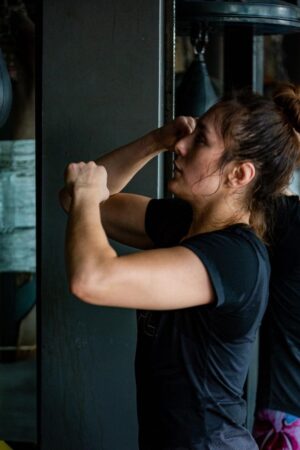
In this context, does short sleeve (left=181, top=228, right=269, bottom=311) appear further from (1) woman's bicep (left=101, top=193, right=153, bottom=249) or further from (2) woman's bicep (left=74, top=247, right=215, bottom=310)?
(1) woman's bicep (left=101, top=193, right=153, bottom=249)

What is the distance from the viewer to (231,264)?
127 centimetres

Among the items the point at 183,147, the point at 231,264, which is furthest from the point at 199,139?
the point at 231,264

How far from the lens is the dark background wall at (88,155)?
70.4 inches

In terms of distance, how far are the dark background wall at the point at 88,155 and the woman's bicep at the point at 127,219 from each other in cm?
10

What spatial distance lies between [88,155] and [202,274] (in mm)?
641

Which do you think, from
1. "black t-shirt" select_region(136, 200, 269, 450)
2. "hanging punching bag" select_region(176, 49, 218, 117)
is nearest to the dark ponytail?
"black t-shirt" select_region(136, 200, 269, 450)

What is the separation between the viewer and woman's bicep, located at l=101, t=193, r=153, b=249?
1.66 metres

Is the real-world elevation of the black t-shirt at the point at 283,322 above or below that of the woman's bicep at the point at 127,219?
below

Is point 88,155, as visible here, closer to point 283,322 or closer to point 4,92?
point 4,92

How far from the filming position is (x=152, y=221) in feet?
5.39

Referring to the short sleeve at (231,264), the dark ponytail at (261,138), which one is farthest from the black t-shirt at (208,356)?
the dark ponytail at (261,138)

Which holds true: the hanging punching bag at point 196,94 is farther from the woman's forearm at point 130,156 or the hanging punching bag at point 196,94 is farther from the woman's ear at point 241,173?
the woman's ear at point 241,173

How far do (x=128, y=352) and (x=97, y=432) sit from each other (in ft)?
0.64

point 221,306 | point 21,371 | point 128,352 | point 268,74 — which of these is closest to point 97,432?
point 128,352
